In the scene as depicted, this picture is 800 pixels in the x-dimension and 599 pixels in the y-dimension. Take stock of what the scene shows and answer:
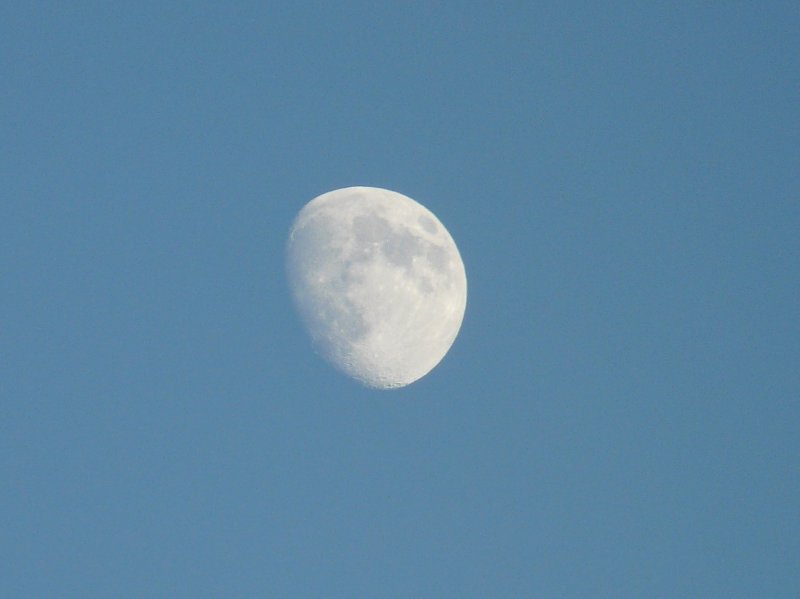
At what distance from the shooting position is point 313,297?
3497 centimetres

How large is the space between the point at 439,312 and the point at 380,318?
2.31m

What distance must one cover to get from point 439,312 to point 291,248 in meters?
5.05

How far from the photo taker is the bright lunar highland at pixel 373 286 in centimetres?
3456

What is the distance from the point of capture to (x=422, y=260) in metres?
35.4

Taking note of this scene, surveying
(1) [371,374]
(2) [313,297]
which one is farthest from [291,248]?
(1) [371,374]

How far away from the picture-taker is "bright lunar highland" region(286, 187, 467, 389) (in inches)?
1361

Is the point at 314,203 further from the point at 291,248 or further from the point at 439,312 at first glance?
the point at 439,312

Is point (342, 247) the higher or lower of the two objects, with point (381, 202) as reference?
lower

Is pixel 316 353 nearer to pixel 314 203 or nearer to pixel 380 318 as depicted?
pixel 380 318

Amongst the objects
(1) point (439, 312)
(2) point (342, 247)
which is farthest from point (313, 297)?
(1) point (439, 312)

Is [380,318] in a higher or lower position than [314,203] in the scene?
lower

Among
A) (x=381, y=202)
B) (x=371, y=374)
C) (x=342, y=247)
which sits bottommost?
(x=371, y=374)

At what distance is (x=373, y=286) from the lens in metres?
34.3

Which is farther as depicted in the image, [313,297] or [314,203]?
[314,203]
